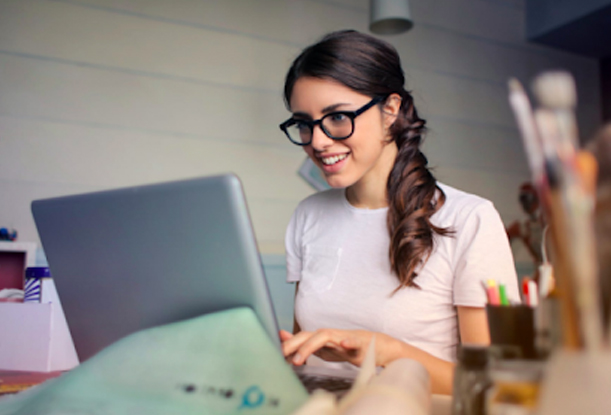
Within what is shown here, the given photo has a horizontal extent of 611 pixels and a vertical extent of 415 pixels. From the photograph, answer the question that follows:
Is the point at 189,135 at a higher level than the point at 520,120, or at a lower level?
higher

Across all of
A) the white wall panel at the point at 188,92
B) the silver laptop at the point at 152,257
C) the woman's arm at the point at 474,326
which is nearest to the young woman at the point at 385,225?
the woman's arm at the point at 474,326

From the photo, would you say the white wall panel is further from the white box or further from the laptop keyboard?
the laptop keyboard

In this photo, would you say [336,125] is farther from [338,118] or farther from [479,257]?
[479,257]

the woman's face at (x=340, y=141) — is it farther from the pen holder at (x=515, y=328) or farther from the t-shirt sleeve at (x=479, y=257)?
the pen holder at (x=515, y=328)

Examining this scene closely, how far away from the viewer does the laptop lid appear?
532 mm

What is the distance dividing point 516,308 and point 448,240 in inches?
27.5

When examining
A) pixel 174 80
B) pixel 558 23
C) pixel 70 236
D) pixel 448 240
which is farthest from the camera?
pixel 558 23

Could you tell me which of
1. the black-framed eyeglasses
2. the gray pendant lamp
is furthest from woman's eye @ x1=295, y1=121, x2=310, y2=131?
the gray pendant lamp

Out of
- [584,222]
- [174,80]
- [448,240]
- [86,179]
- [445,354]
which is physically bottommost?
[445,354]

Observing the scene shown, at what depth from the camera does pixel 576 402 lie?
0.83 feet

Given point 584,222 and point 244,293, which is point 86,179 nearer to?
point 244,293

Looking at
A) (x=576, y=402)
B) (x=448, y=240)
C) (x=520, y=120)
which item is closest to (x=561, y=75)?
(x=520, y=120)

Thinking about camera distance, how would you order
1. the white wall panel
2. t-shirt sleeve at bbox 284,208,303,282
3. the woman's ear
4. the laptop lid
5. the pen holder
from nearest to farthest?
the pen holder
the laptop lid
the woman's ear
t-shirt sleeve at bbox 284,208,303,282
the white wall panel

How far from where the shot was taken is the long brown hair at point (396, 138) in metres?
1.13
